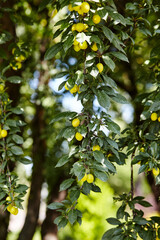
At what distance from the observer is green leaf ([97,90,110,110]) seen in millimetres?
1021

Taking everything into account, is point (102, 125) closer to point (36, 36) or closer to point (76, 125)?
point (76, 125)

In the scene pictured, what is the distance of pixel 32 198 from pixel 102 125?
2.25m

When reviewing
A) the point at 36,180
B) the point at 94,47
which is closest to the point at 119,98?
the point at 94,47

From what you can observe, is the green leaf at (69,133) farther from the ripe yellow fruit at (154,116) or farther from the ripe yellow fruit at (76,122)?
the ripe yellow fruit at (154,116)

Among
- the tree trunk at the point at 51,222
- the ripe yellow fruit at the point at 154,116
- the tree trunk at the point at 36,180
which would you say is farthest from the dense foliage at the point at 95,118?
the tree trunk at the point at 51,222

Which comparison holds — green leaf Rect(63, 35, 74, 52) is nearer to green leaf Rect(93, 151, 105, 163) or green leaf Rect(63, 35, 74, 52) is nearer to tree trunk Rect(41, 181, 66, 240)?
green leaf Rect(93, 151, 105, 163)

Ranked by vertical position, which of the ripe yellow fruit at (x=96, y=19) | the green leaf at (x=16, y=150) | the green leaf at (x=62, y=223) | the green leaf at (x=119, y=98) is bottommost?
the green leaf at (x=62, y=223)

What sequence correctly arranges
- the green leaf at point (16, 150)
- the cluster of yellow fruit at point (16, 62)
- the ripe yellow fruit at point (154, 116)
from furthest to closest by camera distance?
the cluster of yellow fruit at point (16, 62), the green leaf at point (16, 150), the ripe yellow fruit at point (154, 116)

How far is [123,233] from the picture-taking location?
1.22 m

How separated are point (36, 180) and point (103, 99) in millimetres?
2294

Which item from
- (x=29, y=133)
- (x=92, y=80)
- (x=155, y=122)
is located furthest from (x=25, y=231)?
(x=92, y=80)

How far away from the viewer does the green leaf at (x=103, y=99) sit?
3.35ft

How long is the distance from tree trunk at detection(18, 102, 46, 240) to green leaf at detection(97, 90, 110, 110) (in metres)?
2.08

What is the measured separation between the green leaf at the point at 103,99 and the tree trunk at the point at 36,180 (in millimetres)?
2082
